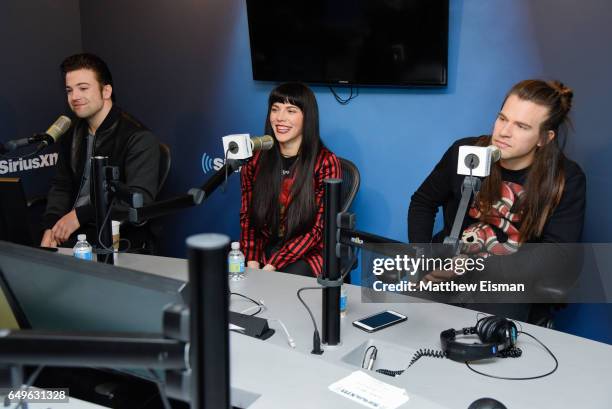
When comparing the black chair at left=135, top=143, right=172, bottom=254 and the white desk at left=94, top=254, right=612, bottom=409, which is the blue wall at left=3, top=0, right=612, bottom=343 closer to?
the black chair at left=135, top=143, right=172, bottom=254

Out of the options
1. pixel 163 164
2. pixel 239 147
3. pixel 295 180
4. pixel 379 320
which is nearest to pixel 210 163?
pixel 163 164

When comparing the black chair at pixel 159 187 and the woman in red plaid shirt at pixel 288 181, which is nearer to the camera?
the woman in red plaid shirt at pixel 288 181

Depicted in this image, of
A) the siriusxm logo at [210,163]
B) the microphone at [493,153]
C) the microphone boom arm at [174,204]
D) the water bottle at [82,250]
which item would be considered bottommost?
the water bottle at [82,250]

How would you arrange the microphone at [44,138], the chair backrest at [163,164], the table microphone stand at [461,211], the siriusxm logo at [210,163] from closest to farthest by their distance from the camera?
the table microphone stand at [461,211], the microphone at [44,138], the chair backrest at [163,164], the siriusxm logo at [210,163]

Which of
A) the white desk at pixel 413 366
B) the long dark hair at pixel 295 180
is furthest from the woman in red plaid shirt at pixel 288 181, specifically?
the white desk at pixel 413 366

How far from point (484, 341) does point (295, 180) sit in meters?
1.32

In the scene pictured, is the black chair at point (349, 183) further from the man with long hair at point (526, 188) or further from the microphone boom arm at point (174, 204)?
the microphone boom arm at point (174, 204)

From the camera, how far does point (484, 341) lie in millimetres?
1549

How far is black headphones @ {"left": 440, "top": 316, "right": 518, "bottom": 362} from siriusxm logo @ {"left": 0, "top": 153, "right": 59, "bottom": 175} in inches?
115

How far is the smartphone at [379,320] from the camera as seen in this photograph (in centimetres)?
168

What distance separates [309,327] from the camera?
1670 millimetres

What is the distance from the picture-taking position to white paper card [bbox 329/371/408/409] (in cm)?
117

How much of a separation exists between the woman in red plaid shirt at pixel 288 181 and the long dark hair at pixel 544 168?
82cm

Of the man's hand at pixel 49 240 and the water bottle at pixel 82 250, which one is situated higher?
the water bottle at pixel 82 250
